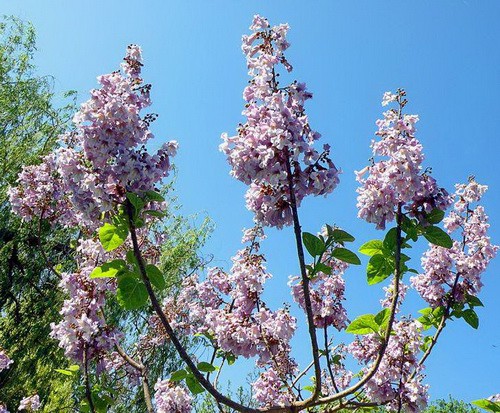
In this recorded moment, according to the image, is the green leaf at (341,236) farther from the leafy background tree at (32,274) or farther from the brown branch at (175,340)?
the leafy background tree at (32,274)

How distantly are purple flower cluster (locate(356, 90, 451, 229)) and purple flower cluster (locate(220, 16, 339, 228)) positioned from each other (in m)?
0.42

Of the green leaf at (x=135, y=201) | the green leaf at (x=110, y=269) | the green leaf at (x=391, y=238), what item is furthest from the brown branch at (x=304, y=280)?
the green leaf at (x=110, y=269)

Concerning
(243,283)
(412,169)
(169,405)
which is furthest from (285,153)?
(169,405)

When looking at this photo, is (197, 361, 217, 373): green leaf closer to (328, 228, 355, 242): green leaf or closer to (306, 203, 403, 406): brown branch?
(306, 203, 403, 406): brown branch

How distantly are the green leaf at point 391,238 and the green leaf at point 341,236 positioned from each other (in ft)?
0.94

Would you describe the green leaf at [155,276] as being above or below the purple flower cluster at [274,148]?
below

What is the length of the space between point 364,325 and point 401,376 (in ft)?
5.67

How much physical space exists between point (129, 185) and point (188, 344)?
12198mm

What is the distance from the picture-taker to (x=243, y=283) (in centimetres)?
465

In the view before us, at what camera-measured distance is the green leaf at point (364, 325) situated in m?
3.19

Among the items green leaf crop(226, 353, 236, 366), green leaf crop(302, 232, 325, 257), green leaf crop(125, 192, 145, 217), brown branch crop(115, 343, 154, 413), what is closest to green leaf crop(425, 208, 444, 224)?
green leaf crop(302, 232, 325, 257)

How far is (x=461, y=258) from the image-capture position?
484 cm

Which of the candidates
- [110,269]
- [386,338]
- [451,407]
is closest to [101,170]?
[110,269]

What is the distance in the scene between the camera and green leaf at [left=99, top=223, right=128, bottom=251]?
9.71ft
